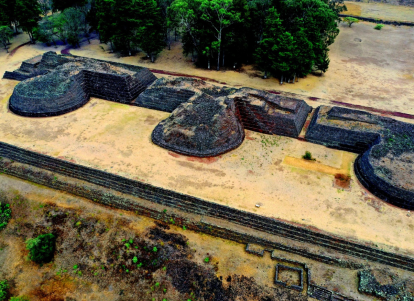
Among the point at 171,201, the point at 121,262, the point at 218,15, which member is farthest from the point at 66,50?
the point at 121,262

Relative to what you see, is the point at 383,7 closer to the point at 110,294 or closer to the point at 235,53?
the point at 235,53

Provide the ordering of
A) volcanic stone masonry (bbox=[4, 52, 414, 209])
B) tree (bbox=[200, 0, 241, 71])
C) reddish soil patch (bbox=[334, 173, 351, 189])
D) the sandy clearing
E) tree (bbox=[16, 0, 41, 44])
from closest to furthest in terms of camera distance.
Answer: the sandy clearing, reddish soil patch (bbox=[334, 173, 351, 189]), volcanic stone masonry (bbox=[4, 52, 414, 209]), tree (bbox=[200, 0, 241, 71]), tree (bbox=[16, 0, 41, 44])

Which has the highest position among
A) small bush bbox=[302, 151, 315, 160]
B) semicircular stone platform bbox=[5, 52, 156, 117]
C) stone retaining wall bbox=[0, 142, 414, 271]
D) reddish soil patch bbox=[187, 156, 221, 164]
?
semicircular stone platform bbox=[5, 52, 156, 117]

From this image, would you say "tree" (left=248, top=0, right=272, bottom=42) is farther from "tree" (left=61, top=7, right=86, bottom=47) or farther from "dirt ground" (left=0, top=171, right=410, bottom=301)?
"dirt ground" (left=0, top=171, right=410, bottom=301)

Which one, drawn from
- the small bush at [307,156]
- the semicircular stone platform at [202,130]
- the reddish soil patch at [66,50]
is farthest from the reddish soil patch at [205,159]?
the reddish soil patch at [66,50]

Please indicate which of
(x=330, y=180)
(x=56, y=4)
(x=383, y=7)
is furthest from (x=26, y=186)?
(x=383, y=7)

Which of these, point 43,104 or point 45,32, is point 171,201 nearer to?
point 43,104

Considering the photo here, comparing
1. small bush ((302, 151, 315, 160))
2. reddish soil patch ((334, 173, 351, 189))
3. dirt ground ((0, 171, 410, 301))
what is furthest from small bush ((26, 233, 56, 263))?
reddish soil patch ((334, 173, 351, 189))

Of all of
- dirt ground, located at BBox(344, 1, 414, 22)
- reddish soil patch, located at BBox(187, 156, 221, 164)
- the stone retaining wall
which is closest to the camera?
the stone retaining wall
